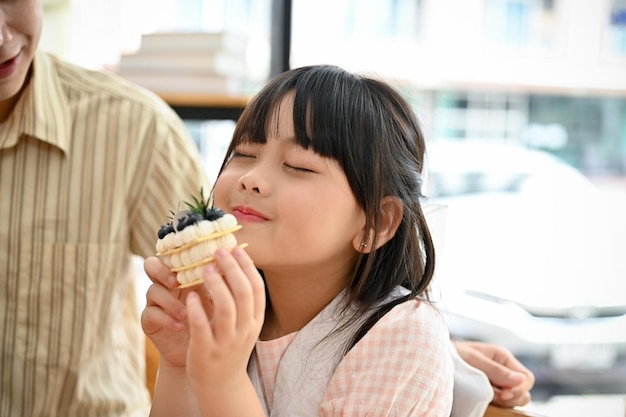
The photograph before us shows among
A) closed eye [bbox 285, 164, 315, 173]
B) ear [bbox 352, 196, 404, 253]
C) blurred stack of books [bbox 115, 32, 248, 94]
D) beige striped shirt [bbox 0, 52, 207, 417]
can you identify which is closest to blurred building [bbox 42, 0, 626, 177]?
blurred stack of books [bbox 115, 32, 248, 94]

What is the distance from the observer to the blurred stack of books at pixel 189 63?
248 centimetres

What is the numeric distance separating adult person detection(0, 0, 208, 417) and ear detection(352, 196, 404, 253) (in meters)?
0.62

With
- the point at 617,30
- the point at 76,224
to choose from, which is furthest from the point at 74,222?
the point at 617,30

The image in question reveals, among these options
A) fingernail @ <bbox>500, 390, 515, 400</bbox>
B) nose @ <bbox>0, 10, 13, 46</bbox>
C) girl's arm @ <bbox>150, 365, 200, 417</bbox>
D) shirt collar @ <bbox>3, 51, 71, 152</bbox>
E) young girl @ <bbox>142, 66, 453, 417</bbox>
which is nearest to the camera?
young girl @ <bbox>142, 66, 453, 417</bbox>

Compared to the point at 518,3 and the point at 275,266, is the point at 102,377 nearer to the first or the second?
the point at 275,266

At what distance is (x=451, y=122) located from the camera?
2.62 meters

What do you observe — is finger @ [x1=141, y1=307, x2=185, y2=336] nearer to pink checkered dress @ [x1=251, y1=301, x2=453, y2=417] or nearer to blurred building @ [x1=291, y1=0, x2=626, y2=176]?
pink checkered dress @ [x1=251, y1=301, x2=453, y2=417]

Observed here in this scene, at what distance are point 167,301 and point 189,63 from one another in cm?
151

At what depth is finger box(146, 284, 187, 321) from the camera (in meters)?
1.14

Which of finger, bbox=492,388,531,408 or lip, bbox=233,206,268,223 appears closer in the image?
lip, bbox=233,206,268,223

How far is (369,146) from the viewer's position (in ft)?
4.03

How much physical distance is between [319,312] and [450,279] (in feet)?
4.22

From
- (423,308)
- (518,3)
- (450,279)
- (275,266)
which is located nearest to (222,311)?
(275,266)

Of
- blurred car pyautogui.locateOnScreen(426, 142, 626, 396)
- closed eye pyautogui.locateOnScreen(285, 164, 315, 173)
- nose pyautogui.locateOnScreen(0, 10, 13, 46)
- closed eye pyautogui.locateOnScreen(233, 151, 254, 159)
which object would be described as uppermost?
nose pyautogui.locateOnScreen(0, 10, 13, 46)
